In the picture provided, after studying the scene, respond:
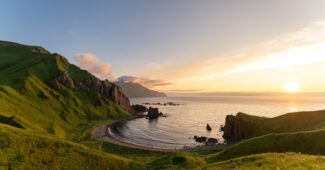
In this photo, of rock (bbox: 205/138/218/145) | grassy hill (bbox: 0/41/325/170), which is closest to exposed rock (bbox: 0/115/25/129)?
grassy hill (bbox: 0/41/325/170)

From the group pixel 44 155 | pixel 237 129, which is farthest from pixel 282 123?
pixel 44 155

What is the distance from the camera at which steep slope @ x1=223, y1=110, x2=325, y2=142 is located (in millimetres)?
105275

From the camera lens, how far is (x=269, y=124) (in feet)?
400

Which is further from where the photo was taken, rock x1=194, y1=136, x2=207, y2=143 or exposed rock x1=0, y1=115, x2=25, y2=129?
rock x1=194, y1=136, x2=207, y2=143

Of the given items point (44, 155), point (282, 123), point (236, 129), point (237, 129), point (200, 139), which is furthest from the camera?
point (200, 139)

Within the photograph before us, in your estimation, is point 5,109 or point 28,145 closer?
point 28,145

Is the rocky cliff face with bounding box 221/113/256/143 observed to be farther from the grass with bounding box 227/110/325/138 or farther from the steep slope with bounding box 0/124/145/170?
the steep slope with bounding box 0/124/145/170

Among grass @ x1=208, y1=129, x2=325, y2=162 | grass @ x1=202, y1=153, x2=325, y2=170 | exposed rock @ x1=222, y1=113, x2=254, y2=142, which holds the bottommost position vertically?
exposed rock @ x1=222, y1=113, x2=254, y2=142

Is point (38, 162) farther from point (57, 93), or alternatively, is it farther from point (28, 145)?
point (57, 93)

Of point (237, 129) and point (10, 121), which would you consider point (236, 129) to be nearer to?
point (237, 129)

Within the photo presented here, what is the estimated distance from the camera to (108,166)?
1826 inches

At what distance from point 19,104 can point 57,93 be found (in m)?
52.5

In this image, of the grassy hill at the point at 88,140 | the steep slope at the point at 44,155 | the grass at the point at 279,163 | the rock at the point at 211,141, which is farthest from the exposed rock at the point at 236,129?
the grass at the point at 279,163

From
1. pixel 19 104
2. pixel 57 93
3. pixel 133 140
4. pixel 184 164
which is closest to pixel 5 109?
pixel 19 104
